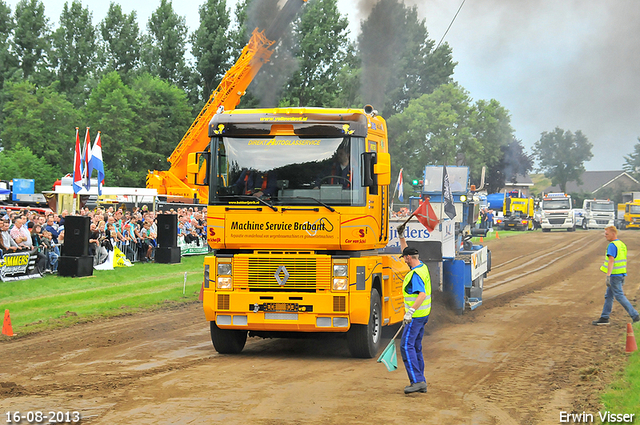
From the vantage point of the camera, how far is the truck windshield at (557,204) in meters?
55.5

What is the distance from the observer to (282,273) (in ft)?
33.6

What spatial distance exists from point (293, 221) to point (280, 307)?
1.25m

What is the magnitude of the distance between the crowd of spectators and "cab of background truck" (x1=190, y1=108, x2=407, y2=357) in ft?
31.6

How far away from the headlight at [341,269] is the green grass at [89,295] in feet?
19.3

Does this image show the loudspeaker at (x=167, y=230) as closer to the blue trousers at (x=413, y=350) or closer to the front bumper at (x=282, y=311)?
the front bumper at (x=282, y=311)

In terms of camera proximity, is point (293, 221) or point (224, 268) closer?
point (293, 221)

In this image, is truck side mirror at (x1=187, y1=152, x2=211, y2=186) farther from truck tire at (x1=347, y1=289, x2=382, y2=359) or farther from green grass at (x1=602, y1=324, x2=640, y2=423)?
green grass at (x1=602, y1=324, x2=640, y2=423)

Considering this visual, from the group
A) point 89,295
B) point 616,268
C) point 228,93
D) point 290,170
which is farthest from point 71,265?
point 228,93

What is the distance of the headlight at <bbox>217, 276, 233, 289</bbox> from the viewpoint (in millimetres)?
10328

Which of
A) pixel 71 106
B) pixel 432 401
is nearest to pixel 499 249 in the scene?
pixel 432 401

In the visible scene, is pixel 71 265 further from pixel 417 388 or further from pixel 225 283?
pixel 417 388

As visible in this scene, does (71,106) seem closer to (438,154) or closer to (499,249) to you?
(438,154)

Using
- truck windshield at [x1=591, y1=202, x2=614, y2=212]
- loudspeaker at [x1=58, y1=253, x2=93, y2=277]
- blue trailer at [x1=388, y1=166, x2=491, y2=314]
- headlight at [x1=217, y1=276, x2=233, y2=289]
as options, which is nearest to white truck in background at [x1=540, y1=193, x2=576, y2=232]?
truck windshield at [x1=591, y1=202, x2=614, y2=212]

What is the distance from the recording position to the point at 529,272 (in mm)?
26609
